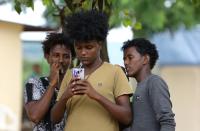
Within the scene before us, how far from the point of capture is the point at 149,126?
4.46 metres

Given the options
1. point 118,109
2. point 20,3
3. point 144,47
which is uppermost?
point 20,3

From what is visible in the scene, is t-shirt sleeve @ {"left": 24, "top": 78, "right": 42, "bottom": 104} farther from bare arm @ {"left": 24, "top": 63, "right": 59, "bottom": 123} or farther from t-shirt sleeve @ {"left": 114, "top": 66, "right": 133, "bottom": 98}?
t-shirt sleeve @ {"left": 114, "top": 66, "right": 133, "bottom": 98}

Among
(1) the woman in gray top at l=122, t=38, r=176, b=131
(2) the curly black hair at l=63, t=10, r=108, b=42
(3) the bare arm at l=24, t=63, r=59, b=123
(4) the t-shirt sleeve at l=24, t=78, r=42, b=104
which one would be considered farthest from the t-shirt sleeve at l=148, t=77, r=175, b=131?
(4) the t-shirt sleeve at l=24, t=78, r=42, b=104

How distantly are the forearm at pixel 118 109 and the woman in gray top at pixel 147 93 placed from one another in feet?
0.26

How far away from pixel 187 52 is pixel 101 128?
12.1 metres

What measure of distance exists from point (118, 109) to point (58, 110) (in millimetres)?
392

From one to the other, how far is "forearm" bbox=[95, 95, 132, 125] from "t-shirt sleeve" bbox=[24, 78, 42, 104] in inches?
28.0

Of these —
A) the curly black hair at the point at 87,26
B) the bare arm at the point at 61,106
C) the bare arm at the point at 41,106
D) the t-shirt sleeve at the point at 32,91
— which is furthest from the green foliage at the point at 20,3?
the bare arm at the point at 61,106

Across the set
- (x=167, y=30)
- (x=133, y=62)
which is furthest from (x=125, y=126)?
(x=167, y=30)

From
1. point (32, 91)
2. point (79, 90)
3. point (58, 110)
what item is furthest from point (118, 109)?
point (32, 91)

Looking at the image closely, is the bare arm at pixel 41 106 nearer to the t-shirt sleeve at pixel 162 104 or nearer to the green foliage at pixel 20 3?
the t-shirt sleeve at pixel 162 104

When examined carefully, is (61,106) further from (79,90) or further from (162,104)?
(162,104)

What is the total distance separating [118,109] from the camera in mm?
4328

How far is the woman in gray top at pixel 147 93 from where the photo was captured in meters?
4.41
